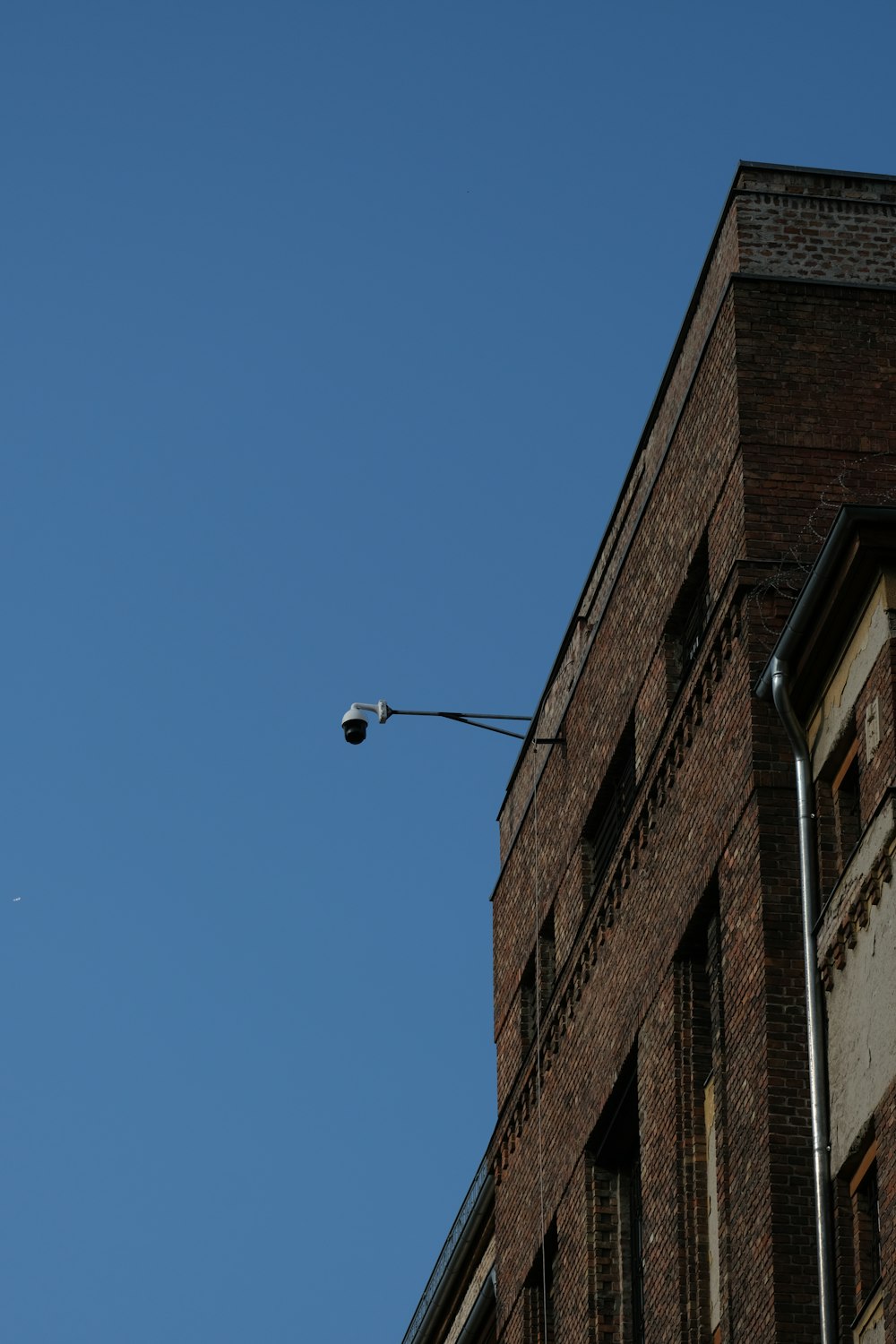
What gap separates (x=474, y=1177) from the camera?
1225 inches

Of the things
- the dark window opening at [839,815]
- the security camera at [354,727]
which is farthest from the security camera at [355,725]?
the dark window opening at [839,815]

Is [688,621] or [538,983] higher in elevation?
[688,621]

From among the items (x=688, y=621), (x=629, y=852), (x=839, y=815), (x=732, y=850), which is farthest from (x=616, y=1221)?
(x=839, y=815)

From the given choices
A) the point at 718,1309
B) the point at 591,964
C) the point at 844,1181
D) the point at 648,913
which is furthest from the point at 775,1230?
the point at 591,964

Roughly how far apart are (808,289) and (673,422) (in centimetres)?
197

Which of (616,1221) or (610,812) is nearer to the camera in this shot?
(616,1221)

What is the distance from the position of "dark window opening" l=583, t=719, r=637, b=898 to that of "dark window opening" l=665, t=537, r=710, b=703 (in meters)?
1.31

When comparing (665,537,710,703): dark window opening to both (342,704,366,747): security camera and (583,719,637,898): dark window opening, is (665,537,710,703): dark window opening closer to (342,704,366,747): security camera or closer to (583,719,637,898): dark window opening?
(583,719,637,898): dark window opening

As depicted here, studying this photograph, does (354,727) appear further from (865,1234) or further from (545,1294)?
(865,1234)

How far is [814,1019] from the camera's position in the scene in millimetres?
18828

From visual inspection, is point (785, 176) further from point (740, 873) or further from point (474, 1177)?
point (474, 1177)

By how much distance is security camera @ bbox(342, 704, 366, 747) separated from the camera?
27.0 meters

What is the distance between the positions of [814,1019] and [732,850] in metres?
2.28

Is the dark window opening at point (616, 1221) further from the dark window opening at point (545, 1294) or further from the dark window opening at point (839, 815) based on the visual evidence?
the dark window opening at point (839, 815)
